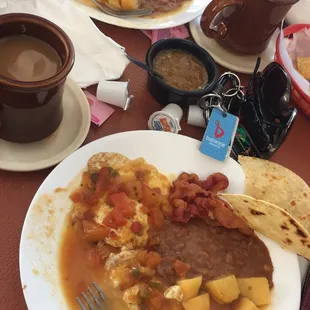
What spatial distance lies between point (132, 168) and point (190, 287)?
378mm

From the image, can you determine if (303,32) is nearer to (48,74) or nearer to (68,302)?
(48,74)

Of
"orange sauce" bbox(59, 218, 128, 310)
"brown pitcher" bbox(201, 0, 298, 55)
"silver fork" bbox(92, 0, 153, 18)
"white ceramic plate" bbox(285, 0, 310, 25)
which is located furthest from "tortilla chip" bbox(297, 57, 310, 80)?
"orange sauce" bbox(59, 218, 128, 310)

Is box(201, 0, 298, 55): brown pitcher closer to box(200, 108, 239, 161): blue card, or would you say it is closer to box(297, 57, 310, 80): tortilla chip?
box(297, 57, 310, 80): tortilla chip

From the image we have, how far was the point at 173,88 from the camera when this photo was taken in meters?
1.58

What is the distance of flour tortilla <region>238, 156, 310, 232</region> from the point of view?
56.3 inches

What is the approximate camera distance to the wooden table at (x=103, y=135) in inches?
48.8

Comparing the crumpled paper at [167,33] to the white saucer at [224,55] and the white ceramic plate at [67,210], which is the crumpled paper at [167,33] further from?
the white ceramic plate at [67,210]

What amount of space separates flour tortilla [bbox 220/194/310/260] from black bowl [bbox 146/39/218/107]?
1.23 feet

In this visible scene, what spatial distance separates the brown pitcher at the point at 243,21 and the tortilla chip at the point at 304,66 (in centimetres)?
15

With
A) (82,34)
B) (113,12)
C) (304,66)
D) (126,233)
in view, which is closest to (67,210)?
(126,233)

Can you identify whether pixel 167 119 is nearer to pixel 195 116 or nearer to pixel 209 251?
pixel 195 116

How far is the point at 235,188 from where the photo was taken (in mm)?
1457

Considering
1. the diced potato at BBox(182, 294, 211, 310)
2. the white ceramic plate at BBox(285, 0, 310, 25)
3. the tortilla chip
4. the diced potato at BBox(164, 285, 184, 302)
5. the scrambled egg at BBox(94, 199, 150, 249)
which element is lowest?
the diced potato at BBox(182, 294, 211, 310)

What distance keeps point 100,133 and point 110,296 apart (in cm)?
55
